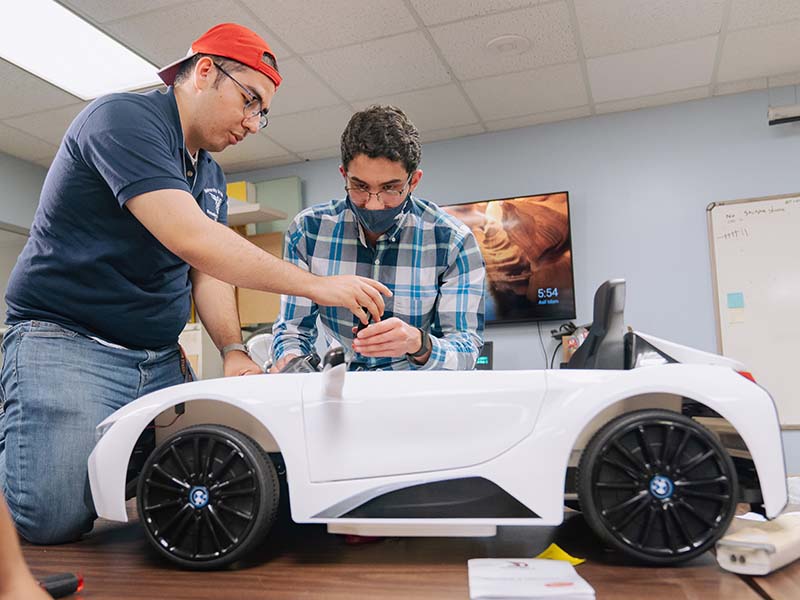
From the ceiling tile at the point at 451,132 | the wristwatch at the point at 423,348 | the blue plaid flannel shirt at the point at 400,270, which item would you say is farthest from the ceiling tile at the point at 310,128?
the wristwatch at the point at 423,348

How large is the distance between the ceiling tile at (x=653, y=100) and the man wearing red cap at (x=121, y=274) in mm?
2785

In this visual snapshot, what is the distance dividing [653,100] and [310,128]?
195 cm

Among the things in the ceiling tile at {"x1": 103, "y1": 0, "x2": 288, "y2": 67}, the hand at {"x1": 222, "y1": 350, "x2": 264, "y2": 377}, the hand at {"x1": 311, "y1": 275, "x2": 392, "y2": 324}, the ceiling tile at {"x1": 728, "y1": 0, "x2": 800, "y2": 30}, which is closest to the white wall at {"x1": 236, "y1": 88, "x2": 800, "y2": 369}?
the ceiling tile at {"x1": 728, "y1": 0, "x2": 800, "y2": 30}

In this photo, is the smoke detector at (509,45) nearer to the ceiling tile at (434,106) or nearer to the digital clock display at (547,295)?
the ceiling tile at (434,106)

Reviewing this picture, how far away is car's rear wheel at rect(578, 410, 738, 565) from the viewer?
63 centimetres

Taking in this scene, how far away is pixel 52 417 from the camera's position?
981mm

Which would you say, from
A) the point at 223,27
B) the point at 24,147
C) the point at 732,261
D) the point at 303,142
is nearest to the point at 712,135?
the point at 732,261

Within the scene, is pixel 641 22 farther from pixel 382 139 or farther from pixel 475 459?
pixel 475 459

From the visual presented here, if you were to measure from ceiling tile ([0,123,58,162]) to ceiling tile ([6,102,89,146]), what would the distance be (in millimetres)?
77

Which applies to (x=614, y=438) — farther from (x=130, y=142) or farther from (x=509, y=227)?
(x=509, y=227)

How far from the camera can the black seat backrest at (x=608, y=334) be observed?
98 centimetres

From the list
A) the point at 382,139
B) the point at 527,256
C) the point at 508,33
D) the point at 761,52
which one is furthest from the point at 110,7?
the point at 761,52

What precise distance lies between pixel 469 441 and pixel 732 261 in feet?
10.5

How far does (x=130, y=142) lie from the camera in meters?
0.91
